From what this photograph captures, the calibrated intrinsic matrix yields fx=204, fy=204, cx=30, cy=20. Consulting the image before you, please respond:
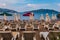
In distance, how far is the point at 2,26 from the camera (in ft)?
11.9

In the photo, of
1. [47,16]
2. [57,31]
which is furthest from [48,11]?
[57,31]

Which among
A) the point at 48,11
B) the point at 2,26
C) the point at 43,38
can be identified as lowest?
the point at 43,38

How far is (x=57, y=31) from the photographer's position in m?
3.62

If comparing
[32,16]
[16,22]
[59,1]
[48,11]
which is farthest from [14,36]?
[59,1]

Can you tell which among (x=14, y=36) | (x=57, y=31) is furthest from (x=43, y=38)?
(x=14, y=36)

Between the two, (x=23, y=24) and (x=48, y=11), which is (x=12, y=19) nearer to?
(x=23, y=24)

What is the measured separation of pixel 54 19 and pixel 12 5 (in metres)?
0.80

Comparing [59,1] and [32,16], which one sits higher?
[59,1]

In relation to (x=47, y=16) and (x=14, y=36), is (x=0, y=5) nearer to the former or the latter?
(x=14, y=36)

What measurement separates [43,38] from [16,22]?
56 cm

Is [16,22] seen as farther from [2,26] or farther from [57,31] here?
[57,31]

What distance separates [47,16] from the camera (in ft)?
12.1

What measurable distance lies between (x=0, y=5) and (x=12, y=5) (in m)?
0.22

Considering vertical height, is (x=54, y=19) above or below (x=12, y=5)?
below
